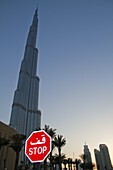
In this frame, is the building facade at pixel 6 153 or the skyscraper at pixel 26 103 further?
the skyscraper at pixel 26 103

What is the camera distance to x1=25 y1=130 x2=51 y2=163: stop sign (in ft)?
20.2

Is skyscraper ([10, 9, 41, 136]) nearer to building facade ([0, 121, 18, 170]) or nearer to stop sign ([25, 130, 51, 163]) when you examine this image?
building facade ([0, 121, 18, 170])

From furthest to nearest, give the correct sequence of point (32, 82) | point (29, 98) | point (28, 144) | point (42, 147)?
point (32, 82) → point (29, 98) → point (28, 144) → point (42, 147)

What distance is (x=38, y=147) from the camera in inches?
249

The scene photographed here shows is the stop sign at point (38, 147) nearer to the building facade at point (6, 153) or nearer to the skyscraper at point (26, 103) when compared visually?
the building facade at point (6, 153)

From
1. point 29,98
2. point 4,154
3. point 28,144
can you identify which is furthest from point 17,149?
point 29,98

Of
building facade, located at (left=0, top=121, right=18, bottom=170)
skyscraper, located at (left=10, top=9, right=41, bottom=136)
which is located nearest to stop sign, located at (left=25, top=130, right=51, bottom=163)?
building facade, located at (left=0, top=121, right=18, bottom=170)

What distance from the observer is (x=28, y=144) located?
22.1 feet

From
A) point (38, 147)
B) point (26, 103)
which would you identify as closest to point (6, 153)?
point (38, 147)

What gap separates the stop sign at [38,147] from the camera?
20.2ft

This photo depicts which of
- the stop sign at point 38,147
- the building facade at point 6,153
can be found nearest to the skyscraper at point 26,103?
the building facade at point 6,153

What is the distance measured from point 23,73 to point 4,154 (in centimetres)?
15011

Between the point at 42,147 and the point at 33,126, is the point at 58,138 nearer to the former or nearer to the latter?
the point at 42,147

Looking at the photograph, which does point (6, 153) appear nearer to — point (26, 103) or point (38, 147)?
point (38, 147)
